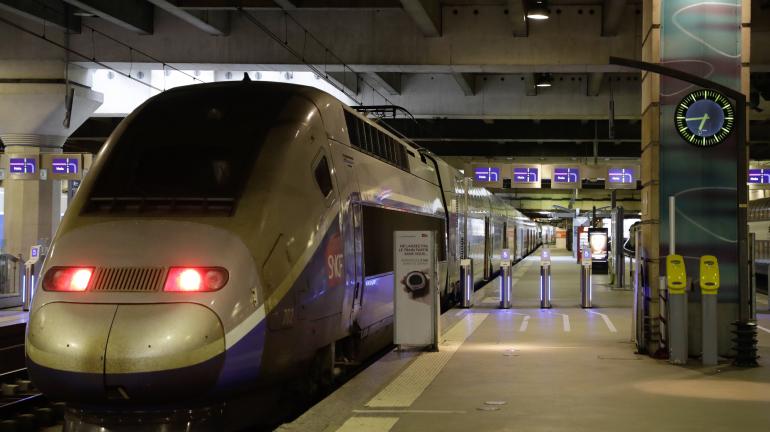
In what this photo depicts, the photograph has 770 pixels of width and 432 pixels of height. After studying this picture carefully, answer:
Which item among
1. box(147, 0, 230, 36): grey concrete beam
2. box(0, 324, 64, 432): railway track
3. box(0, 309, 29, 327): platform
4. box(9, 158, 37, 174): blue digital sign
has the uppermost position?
box(147, 0, 230, 36): grey concrete beam

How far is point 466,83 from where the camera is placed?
26.6 m

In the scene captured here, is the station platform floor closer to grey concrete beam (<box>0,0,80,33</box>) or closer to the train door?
the train door

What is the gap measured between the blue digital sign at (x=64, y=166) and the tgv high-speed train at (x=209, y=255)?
18.4 m

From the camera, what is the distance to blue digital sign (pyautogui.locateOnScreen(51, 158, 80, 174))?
2625cm

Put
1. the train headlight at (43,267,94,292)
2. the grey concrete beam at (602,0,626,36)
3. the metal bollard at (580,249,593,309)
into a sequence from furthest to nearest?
the metal bollard at (580,249,593,309) < the grey concrete beam at (602,0,626,36) < the train headlight at (43,267,94,292)

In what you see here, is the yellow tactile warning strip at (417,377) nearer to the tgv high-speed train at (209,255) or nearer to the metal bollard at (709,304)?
the tgv high-speed train at (209,255)

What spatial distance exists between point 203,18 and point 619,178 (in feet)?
66.3

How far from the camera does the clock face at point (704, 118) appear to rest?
1076 centimetres

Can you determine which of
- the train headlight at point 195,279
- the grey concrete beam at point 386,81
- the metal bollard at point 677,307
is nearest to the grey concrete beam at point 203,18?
the grey concrete beam at point 386,81

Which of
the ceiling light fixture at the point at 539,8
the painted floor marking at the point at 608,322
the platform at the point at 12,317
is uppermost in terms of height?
the ceiling light fixture at the point at 539,8

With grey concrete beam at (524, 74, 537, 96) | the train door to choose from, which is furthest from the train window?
grey concrete beam at (524, 74, 537, 96)

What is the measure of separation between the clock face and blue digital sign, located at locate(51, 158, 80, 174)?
66.7 feet

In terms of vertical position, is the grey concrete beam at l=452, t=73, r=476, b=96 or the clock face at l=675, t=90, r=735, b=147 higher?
the grey concrete beam at l=452, t=73, r=476, b=96

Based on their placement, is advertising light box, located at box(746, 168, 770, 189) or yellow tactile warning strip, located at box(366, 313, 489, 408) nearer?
yellow tactile warning strip, located at box(366, 313, 489, 408)
